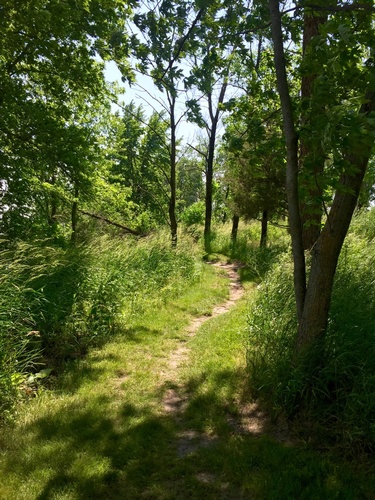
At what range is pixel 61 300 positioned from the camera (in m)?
5.76

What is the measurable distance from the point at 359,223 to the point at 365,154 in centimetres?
718

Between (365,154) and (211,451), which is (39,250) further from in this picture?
(365,154)

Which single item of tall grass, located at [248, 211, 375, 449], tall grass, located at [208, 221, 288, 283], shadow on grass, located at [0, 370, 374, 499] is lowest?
shadow on grass, located at [0, 370, 374, 499]

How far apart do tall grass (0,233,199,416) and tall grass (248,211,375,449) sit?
2695 mm

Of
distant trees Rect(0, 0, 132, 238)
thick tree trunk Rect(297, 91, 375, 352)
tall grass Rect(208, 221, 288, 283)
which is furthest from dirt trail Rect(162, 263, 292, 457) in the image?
tall grass Rect(208, 221, 288, 283)

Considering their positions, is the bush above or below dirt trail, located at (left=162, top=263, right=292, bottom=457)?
above

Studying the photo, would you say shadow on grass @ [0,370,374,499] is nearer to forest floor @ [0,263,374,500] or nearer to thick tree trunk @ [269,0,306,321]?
forest floor @ [0,263,374,500]

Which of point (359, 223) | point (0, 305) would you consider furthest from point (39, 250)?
point (359, 223)

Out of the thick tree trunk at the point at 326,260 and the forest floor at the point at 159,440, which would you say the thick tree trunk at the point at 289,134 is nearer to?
the thick tree trunk at the point at 326,260

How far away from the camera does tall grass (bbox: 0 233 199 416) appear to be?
4.26m

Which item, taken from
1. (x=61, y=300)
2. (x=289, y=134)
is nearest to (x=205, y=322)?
(x=61, y=300)

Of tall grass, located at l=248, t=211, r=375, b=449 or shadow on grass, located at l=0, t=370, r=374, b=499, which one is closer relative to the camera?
shadow on grass, located at l=0, t=370, r=374, b=499

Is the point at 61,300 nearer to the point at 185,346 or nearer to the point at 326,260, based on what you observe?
the point at 185,346

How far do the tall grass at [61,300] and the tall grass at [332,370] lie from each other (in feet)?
8.84
